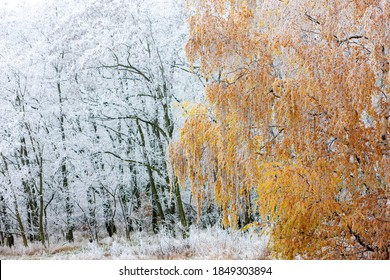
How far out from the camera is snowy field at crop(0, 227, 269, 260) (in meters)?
5.59

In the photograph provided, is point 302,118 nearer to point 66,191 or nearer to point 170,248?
point 170,248

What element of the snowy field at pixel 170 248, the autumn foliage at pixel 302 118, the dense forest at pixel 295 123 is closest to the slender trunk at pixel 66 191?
the snowy field at pixel 170 248

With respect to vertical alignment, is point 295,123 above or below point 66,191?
above

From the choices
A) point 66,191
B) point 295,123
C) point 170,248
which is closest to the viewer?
point 295,123

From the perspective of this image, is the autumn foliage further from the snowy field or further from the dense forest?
the snowy field

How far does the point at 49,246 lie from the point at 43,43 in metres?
3.54

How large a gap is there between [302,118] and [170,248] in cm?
353

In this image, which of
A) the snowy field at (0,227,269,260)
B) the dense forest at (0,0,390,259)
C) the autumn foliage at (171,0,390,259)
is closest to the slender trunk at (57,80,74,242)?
the snowy field at (0,227,269,260)

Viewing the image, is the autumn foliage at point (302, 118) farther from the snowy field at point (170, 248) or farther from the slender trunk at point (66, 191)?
the slender trunk at point (66, 191)

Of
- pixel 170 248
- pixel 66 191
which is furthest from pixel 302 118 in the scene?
pixel 66 191

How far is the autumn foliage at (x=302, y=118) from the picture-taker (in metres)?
3.31

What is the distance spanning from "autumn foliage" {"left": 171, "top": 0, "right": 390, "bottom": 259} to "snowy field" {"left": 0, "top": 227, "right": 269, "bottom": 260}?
1315mm

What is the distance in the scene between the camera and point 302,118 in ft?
11.3

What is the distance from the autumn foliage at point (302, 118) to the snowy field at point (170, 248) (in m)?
1.31
